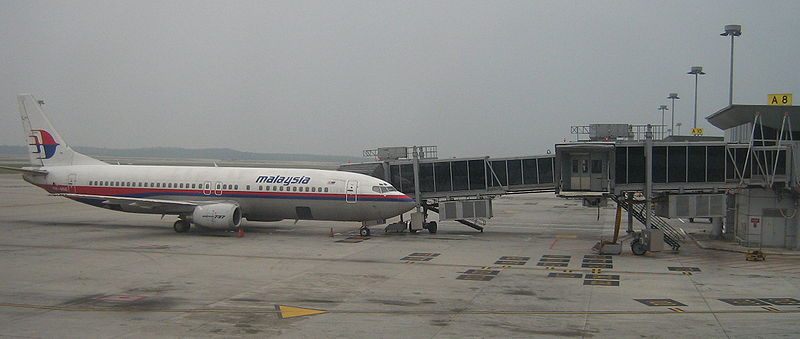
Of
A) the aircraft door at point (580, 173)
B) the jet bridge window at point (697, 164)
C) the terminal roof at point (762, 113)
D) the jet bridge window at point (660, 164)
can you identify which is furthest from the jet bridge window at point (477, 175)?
the terminal roof at point (762, 113)

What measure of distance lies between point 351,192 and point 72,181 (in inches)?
773

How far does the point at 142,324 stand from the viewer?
16.8 m

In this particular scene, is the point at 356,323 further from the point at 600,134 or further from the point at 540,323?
the point at 600,134

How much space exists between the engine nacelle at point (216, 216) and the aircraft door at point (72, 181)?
1053cm

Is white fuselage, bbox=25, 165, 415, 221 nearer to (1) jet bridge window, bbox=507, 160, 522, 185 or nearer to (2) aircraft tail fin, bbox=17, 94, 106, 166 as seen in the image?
(2) aircraft tail fin, bbox=17, 94, 106, 166

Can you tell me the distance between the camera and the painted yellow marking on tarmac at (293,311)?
1786 cm

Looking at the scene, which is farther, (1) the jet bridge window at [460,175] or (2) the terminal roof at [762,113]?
(1) the jet bridge window at [460,175]

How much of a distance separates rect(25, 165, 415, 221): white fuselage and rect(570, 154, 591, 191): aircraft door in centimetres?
916

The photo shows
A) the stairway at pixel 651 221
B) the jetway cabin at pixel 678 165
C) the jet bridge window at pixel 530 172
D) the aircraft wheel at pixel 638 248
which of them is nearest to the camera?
the aircraft wheel at pixel 638 248

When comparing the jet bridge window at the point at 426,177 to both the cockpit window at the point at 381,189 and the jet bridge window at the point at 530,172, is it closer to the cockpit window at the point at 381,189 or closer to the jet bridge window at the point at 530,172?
the cockpit window at the point at 381,189

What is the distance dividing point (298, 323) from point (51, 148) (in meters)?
34.2

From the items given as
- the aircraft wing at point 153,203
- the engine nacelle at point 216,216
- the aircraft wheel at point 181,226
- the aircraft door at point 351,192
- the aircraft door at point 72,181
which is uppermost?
the aircraft door at point 72,181

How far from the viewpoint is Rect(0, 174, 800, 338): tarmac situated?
1666 centimetres

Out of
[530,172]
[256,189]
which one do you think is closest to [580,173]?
[530,172]
